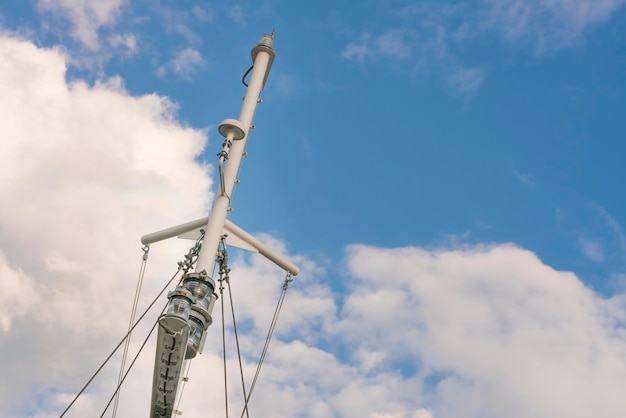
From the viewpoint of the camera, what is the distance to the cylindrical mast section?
67.6 feet

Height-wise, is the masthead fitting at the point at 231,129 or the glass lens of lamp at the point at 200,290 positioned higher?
the masthead fitting at the point at 231,129

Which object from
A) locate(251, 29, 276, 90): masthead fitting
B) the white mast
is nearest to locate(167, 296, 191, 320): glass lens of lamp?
the white mast

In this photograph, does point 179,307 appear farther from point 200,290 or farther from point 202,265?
point 202,265

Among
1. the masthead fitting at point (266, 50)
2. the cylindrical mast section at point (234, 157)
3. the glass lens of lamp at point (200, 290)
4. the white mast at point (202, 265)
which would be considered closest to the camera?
the white mast at point (202, 265)

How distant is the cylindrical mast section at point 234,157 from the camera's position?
67.6ft

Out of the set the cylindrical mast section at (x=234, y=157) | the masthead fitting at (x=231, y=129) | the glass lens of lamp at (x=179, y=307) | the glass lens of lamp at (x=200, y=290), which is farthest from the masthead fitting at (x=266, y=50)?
the glass lens of lamp at (x=179, y=307)

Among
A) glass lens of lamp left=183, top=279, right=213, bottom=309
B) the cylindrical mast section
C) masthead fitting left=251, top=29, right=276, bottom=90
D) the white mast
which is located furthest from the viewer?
masthead fitting left=251, top=29, right=276, bottom=90

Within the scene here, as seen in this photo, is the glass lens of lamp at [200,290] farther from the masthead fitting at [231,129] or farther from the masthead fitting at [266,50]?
the masthead fitting at [266,50]

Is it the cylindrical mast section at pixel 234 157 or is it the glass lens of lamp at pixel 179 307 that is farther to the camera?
the cylindrical mast section at pixel 234 157

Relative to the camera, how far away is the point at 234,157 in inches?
925

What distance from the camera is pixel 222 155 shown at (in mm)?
20375

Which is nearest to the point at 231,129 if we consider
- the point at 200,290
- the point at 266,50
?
the point at 200,290

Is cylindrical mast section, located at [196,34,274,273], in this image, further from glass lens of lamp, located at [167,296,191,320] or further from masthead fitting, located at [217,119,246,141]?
glass lens of lamp, located at [167,296,191,320]

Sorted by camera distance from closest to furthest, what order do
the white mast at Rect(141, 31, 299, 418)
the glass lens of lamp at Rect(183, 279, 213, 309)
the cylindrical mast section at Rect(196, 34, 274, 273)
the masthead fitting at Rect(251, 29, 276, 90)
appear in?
the white mast at Rect(141, 31, 299, 418), the glass lens of lamp at Rect(183, 279, 213, 309), the cylindrical mast section at Rect(196, 34, 274, 273), the masthead fitting at Rect(251, 29, 276, 90)
